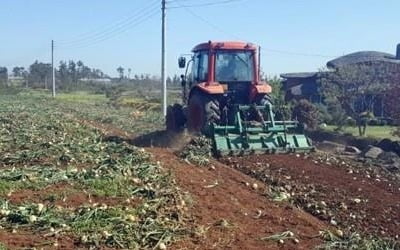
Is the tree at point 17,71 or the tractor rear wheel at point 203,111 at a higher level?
the tree at point 17,71

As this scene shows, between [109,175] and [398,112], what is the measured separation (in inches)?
537

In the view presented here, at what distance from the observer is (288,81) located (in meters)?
42.9

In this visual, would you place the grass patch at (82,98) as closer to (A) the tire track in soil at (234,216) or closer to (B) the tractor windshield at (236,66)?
(B) the tractor windshield at (236,66)

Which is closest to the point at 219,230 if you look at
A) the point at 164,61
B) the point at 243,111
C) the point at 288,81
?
the point at 243,111

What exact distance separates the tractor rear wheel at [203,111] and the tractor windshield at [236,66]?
2.84 feet

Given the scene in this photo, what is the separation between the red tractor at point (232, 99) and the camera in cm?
1366

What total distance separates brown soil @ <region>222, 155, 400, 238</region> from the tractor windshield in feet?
10.6

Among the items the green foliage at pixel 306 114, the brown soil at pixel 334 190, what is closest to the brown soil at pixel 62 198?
the brown soil at pixel 334 190

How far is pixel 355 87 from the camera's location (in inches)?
1019

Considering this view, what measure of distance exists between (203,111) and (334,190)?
5746mm

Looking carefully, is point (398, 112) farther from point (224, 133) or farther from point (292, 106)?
point (224, 133)

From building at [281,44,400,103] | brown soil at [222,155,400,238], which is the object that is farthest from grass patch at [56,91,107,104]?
brown soil at [222,155,400,238]

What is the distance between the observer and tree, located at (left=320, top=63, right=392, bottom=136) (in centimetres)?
2577

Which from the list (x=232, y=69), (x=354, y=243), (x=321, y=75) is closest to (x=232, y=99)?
(x=232, y=69)
